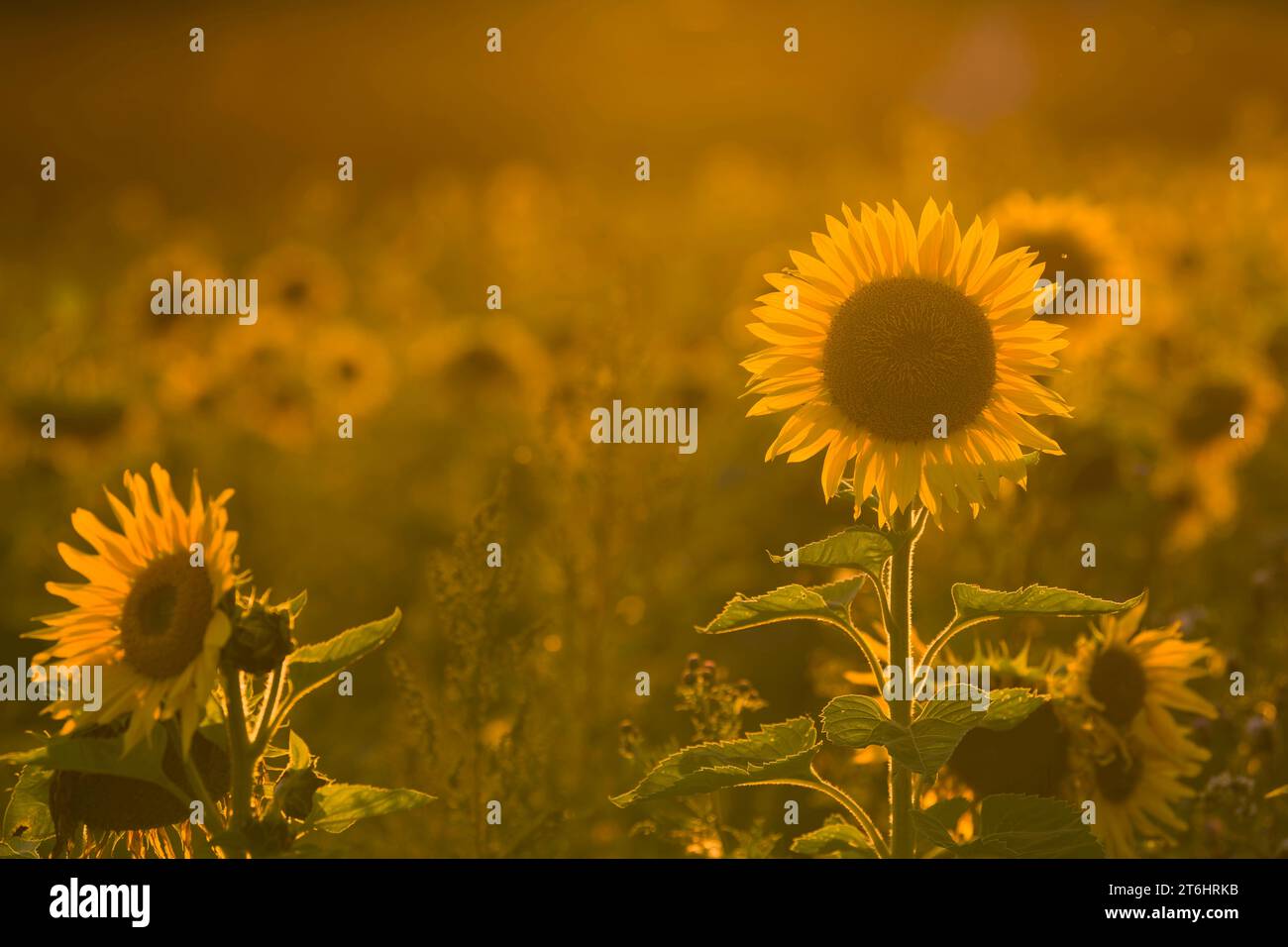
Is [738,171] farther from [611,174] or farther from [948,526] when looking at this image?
[948,526]

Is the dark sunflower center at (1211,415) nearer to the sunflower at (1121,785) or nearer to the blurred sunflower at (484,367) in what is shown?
the sunflower at (1121,785)

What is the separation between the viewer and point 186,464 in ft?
23.6

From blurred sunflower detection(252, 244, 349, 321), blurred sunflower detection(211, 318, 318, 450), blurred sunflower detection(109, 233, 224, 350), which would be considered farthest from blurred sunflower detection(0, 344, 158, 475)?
blurred sunflower detection(252, 244, 349, 321)

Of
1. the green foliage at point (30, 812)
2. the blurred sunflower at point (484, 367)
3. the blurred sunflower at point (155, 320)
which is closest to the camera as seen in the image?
the green foliage at point (30, 812)

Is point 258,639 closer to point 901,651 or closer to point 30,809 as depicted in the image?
point 30,809

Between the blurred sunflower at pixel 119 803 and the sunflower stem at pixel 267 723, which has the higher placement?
the sunflower stem at pixel 267 723

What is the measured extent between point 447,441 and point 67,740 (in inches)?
237

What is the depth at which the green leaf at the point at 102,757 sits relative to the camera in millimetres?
1923

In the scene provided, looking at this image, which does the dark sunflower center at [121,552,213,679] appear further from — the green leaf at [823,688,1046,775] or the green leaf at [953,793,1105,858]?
the green leaf at [953,793,1105,858]

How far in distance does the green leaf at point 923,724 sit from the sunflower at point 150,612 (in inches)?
37.7

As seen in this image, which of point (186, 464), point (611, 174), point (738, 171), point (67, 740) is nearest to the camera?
point (67, 740)

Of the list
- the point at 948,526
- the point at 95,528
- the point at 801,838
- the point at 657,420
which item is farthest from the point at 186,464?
the point at 801,838

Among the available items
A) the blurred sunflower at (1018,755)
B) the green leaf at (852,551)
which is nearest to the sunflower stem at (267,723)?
the green leaf at (852,551)

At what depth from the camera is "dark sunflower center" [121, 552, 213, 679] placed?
6.59 ft
